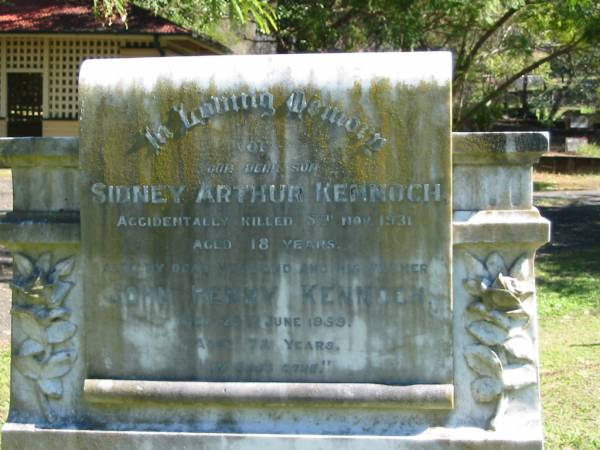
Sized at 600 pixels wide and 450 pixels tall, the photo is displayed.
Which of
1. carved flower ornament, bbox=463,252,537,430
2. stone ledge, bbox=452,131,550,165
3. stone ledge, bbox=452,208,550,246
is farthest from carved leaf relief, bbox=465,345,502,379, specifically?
stone ledge, bbox=452,131,550,165

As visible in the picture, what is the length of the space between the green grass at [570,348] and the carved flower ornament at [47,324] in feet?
9.59

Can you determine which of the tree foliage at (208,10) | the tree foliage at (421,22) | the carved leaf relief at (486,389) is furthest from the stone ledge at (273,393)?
the tree foliage at (421,22)

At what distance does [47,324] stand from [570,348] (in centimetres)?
497

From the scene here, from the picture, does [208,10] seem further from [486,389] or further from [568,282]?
[486,389]

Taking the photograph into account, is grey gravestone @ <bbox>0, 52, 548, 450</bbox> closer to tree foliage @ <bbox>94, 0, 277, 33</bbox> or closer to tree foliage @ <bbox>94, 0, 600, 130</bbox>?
tree foliage @ <bbox>94, 0, 277, 33</bbox>

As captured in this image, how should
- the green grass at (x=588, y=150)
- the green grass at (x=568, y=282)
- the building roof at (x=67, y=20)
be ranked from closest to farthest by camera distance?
the green grass at (x=568, y=282)
the building roof at (x=67, y=20)
the green grass at (x=588, y=150)

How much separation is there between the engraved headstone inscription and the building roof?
1685cm

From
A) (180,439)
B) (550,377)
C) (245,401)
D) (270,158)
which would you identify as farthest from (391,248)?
(550,377)

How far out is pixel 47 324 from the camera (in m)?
4.66

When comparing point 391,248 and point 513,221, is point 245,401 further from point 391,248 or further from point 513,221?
point 513,221

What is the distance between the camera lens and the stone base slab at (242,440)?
4.36 meters

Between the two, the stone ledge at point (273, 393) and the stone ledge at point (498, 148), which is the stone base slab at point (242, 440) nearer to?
the stone ledge at point (273, 393)

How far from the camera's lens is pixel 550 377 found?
7211mm

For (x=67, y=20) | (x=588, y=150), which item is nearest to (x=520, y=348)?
(x=67, y=20)
